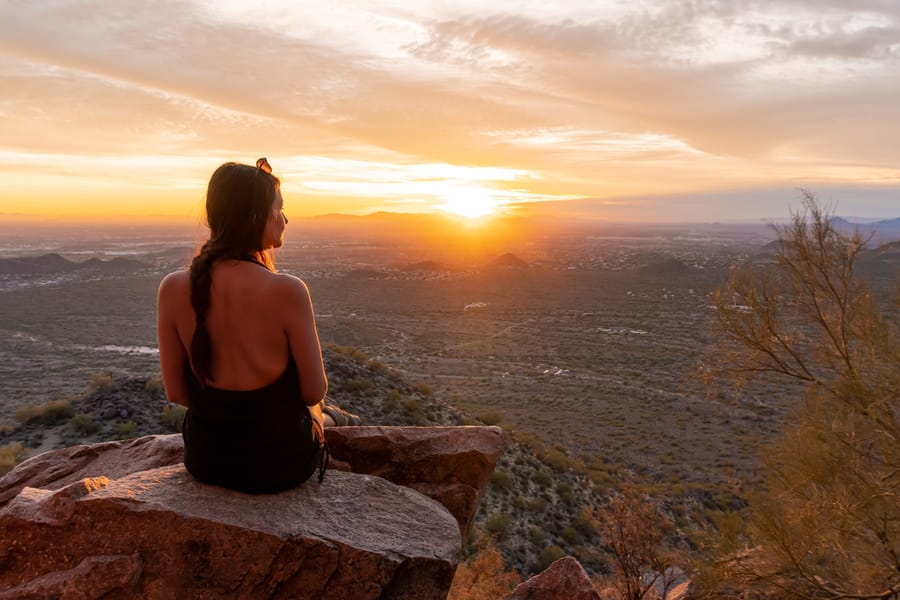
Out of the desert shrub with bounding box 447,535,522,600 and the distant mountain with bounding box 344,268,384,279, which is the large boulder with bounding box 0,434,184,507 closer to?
the desert shrub with bounding box 447,535,522,600

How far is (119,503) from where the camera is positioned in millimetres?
2643

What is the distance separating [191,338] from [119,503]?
2.76 ft

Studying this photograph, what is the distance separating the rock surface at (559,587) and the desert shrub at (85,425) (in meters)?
8.60

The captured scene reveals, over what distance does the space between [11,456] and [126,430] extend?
194 cm

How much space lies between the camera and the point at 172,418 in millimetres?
10883

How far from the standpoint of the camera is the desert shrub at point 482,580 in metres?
6.98

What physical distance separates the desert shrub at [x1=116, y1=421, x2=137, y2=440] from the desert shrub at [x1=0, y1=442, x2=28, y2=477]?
135 centimetres

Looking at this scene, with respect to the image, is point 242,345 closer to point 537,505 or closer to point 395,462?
point 395,462

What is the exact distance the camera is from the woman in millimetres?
2527

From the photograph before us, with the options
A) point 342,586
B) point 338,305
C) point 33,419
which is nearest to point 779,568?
point 342,586

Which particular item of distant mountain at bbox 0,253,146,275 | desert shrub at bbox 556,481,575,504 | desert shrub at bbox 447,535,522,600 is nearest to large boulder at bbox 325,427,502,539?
desert shrub at bbox 447,535,522,600

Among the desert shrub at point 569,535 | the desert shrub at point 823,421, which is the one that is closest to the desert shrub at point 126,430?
the desert shrub at point 569,535

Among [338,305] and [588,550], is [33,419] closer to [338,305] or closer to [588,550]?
[588,550]

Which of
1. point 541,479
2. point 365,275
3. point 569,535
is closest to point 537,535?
point 569,535
